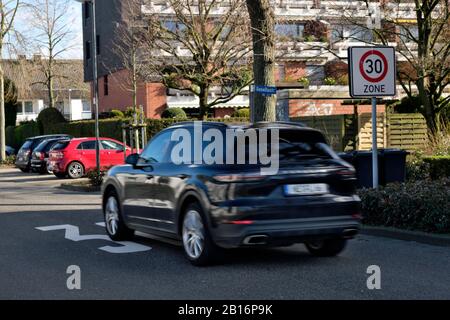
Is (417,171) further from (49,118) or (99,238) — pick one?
(49,118)

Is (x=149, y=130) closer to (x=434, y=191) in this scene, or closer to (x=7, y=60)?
(x=7, y=60)

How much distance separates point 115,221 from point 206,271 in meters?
3.03

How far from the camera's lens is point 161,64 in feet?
99.9

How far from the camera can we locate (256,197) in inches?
327

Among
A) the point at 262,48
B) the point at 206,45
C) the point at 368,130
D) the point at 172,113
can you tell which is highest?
the point at 206,45

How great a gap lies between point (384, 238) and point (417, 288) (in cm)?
354

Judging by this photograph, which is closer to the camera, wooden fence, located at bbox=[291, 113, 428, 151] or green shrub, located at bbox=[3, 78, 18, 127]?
wooden fence, located at bbox=[291, 113, 428, 151]

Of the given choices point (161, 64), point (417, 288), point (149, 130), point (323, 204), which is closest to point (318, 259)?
point (323, 204)

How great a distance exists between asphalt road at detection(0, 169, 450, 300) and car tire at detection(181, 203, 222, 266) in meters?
0.15

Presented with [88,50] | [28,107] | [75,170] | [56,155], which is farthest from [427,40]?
[28,107]

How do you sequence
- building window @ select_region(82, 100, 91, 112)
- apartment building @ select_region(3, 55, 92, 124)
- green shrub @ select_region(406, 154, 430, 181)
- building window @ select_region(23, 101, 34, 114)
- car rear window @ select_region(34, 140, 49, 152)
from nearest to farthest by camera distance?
1. green shrub @ select_region(406, 154, 430, 181)
2. car rear window @ select_region(34, 140, 49, 152)
3. apartment building @ select_region(3, 55, 92, 124)
4. building window @ select_region(23, 101, 34, 114)
5. building window @ select_region(82, 100, 91, 112)

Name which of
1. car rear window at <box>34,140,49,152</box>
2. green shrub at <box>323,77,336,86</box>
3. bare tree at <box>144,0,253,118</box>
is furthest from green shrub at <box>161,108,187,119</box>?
car rear window at <box>34,140,49,152</box>

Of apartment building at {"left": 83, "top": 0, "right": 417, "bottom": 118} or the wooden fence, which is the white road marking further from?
apartment building at {"left": 83, "top": 0, "right": 417, "bottom": 118}

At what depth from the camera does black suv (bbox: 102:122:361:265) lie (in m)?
8.30
